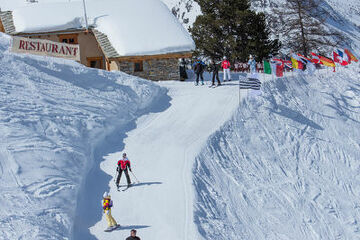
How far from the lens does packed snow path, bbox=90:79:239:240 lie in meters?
15.0

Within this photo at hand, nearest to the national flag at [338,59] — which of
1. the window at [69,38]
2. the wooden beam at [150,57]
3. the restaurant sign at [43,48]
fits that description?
the wooden beam at [150,57]

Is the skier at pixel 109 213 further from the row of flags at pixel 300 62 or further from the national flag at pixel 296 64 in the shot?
the national flag at pixel 296 64

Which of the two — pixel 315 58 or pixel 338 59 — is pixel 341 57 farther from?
pixel 315 58

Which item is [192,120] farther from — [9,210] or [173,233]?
[9,210]

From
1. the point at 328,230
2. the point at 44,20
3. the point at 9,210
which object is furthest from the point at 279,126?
the point at 44,20

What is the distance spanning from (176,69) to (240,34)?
10160 mm

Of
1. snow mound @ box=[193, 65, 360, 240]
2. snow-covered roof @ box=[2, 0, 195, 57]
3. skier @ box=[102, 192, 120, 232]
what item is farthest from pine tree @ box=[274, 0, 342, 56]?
skier @ box=[102, 192, 120, 232]

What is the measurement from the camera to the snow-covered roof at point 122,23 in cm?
2983

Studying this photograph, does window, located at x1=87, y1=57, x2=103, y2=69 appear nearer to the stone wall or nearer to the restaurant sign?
the stone wall

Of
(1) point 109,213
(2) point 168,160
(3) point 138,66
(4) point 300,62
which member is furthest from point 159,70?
(1) point 109,213

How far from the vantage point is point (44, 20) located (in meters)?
32.1

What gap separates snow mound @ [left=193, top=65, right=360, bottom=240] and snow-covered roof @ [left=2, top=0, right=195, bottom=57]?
733 cm

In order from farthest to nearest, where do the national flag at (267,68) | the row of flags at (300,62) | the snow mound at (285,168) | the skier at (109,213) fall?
1. the row of flags at (300,62)
2. the national flag at (267,68)
3. the snow mound at (285,168)
4. the skier at (109,213)

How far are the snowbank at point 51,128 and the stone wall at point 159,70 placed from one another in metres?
3.34
